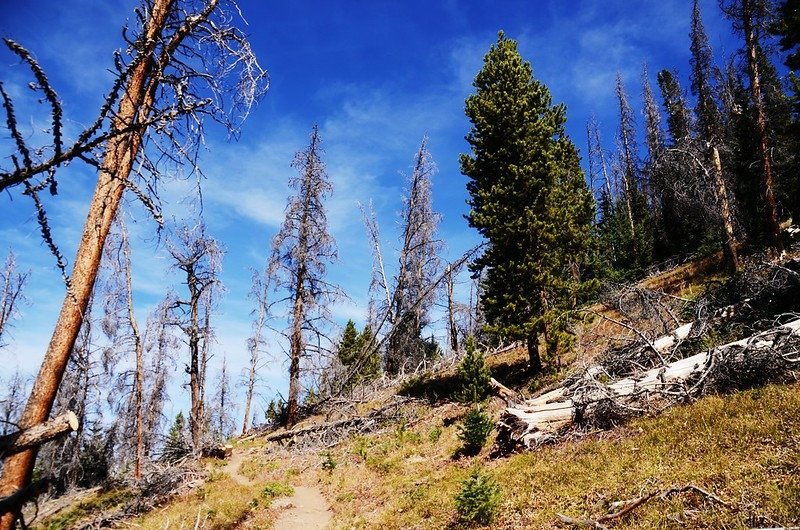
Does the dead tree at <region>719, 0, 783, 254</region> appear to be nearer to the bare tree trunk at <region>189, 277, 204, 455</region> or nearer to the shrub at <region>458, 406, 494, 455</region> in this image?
A: the shrub at <region>458, 406, 494, 455</region>

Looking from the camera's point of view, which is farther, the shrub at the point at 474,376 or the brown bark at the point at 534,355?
the brown bark at the point at 534,355

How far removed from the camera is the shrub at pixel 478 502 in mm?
6801

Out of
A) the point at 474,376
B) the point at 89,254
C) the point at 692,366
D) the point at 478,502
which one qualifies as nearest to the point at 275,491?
the point at 474,376

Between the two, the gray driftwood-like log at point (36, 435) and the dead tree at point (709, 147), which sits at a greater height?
the dead tree at point (709, 147)

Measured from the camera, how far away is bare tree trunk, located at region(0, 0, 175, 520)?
14.7 feet

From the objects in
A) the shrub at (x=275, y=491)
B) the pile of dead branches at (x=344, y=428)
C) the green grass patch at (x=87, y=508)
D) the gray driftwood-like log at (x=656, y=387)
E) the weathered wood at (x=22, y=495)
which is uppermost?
the weathered wood at (x=22, y=495)

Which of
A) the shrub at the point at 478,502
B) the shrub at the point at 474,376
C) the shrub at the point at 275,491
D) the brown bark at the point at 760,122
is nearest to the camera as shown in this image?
the shrub at the point at 478,502

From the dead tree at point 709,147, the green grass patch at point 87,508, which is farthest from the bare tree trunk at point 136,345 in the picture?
the dead tree at point 709,147

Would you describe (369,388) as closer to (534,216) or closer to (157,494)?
(157,494)

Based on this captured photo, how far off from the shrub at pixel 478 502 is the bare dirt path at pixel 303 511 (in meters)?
4.38

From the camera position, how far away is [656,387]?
920 cm

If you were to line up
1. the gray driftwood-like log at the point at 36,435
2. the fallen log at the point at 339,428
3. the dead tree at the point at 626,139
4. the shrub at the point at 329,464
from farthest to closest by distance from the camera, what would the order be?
the dead tree at the point at 626,139 < the fallen log at the point at 339,428 < the shrub at the point at 329,464 < the gray driftwood-like log at the point at 36,435

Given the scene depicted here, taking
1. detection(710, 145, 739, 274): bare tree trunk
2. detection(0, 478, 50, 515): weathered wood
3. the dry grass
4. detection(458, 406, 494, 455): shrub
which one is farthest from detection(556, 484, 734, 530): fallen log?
detection(710, 145, 739, 274): bare tree trunk

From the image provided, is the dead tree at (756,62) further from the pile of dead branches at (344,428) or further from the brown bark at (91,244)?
the brown bark at (91,244)
